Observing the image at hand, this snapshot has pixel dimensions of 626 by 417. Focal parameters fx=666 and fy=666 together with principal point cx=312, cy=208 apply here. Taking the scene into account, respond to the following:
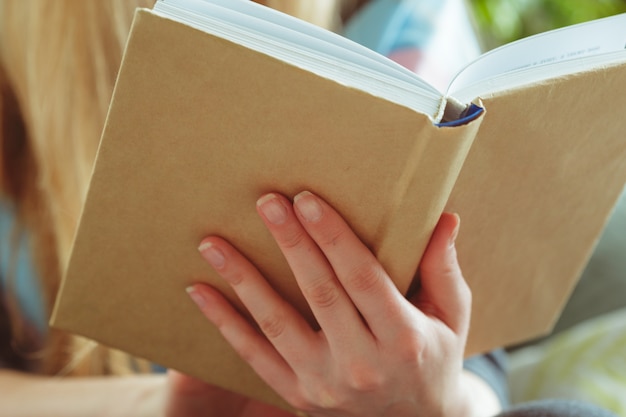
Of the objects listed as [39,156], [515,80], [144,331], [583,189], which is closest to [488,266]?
[583,189]

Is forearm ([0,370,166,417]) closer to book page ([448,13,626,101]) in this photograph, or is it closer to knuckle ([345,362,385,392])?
knuckle ([345,362,385,392])

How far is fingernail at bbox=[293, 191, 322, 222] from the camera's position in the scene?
49 cm

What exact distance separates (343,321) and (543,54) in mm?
258

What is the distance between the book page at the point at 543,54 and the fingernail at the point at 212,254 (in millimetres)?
227

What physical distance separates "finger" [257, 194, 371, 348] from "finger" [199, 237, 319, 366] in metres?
0.04

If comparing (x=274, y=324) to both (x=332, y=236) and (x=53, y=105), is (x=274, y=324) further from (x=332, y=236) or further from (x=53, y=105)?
(x=53, y=105)

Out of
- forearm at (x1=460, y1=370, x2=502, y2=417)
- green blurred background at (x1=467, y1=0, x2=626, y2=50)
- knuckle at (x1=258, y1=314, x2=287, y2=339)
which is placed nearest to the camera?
knuckle at (x1=258, y1=314, x2=287, y2=339)

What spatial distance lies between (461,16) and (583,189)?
2.21ft

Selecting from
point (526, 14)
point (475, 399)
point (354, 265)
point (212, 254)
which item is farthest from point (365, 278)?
point (526, 14)

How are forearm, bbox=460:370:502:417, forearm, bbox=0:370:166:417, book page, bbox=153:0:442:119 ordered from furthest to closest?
forearm, bbox=0:370:166:417
forearm, bbox=460:370:502:417
book page, bbox=153:0:442:119

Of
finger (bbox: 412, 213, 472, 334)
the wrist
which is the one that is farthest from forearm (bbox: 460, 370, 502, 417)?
finger (bbox: 412, 213, 472, 334)

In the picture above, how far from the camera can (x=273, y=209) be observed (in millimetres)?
501

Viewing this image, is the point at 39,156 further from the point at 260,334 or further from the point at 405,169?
the point at 405,169

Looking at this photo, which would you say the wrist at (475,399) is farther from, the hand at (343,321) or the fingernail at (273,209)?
the fingernail at (273,209)
